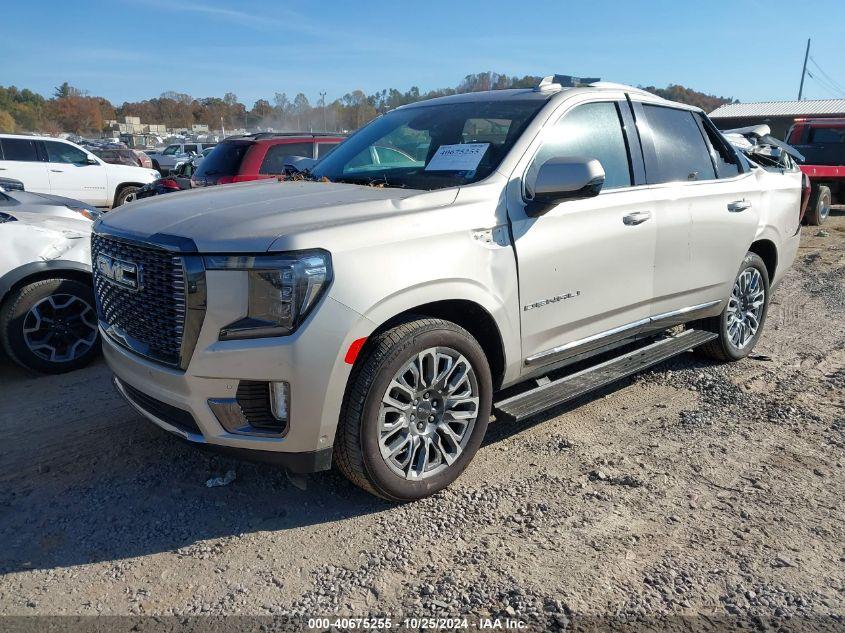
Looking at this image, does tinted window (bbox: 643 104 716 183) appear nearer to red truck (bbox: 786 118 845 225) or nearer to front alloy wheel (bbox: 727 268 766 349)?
front alloy wheel (bbox: 727 268 766 349)

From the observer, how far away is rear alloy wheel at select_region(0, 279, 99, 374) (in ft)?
15.8

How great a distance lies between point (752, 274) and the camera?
17.3 ft

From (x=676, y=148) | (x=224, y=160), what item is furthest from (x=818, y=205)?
(x=224, y=160)

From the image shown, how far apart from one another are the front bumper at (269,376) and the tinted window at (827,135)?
15543 millimetres

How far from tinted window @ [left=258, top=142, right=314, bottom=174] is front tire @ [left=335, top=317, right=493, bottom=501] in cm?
644

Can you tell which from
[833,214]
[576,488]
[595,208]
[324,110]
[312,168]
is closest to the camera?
[576,488]

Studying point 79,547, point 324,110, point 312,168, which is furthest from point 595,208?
point 324,110

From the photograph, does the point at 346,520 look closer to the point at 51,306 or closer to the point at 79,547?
the point at 79,547

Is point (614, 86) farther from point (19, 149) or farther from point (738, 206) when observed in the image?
point (19, 149)

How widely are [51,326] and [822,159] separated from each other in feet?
50.4

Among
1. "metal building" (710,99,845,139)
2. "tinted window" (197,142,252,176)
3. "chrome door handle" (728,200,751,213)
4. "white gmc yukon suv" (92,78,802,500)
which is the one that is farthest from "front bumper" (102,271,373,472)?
"metal building" (710,99,845,139)

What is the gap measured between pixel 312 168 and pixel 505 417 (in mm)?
2246

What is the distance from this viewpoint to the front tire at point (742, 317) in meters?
5.11

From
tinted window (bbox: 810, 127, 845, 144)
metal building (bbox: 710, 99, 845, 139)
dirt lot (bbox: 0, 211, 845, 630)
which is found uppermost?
metal building (bbox: 710, 99, 845, 139)
